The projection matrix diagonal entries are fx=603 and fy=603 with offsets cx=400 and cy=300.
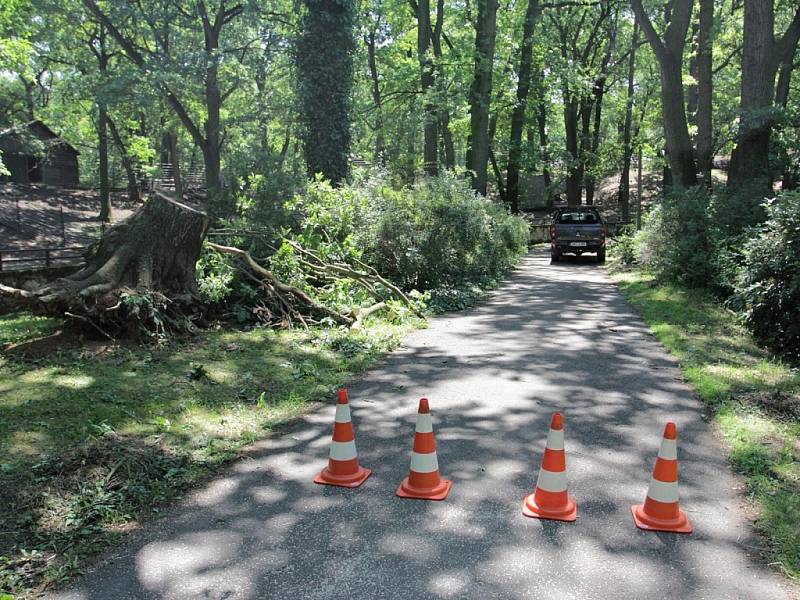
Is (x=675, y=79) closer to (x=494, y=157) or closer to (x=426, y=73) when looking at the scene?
(x=426, y=73)

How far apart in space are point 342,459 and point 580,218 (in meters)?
22.1

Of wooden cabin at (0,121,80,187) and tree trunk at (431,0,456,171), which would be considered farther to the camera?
wooden cabin at (0,121,80,187)

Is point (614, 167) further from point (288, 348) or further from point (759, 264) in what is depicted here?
point (288, 348)

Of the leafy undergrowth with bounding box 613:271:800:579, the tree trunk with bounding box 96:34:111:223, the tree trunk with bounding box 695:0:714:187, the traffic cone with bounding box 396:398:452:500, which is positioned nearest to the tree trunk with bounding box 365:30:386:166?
the tree trunk with bounding box 695:0:714:187

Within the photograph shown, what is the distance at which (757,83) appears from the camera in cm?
1455

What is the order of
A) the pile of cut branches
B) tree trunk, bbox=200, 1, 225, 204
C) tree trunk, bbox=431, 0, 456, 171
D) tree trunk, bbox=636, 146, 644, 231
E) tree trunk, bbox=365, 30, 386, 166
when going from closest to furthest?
the pile of cut branches < tree trunk, bbox=431, 0, 456, 171 < tree trunk, bbox=636, 146, 644, 231 < tree trunk, bbox=200, 1, 225, 204 < tree trunk, bbox=365, 30, 386, 166

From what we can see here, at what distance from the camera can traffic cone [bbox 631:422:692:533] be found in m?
3.80

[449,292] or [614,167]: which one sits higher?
[614,167]

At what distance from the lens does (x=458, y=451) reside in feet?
16.7

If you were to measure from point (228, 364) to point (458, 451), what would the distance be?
11.9ft

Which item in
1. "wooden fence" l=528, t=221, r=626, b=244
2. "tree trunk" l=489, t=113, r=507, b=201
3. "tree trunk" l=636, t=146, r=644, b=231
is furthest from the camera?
"tree trunk" l=489, t=113, r=507, b=201

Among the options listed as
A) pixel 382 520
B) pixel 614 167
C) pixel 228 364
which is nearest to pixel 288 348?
pixel 228 364

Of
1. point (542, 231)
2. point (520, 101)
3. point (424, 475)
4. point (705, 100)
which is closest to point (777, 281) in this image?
point (424, 475)

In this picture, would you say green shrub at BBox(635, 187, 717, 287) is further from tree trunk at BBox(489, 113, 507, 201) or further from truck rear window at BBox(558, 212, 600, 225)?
tree trunk at BBox(489, 113, 507, 201)
